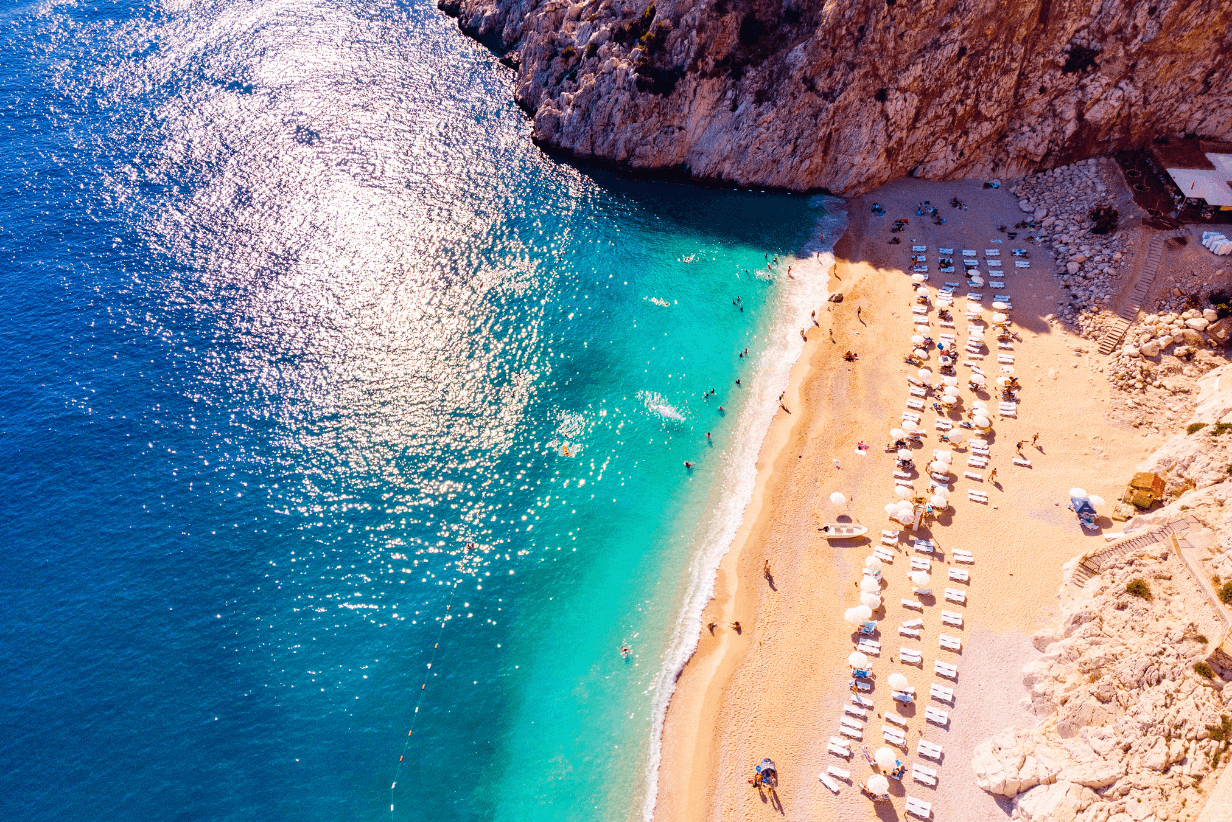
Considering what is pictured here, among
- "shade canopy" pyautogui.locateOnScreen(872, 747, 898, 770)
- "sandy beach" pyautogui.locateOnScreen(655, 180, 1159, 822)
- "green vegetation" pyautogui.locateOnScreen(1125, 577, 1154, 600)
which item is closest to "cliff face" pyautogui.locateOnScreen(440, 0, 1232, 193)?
"sandy beach" pyautogui.locateOnScreen(655, 180, 1159, 822)

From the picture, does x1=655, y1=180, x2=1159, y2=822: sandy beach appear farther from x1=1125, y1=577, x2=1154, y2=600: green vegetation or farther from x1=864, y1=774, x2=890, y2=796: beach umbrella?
x1=1125, y1=577, x2=1154, y2=600: green vegetation

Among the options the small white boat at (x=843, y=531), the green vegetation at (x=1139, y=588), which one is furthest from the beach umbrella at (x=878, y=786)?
the green vegetation at (x=1139, y=588)

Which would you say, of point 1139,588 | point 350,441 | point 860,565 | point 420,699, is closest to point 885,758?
point 860,565

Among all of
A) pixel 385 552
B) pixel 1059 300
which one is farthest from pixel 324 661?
pixel 1059 300

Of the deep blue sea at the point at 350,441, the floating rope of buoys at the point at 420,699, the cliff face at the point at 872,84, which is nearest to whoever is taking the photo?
the floating rope of buoys at the point at 420,699

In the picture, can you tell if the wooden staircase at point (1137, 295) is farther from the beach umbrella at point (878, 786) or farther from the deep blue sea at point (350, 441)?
the beach umbrella at point (878, 786)

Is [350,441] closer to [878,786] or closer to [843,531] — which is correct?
[843,531]
